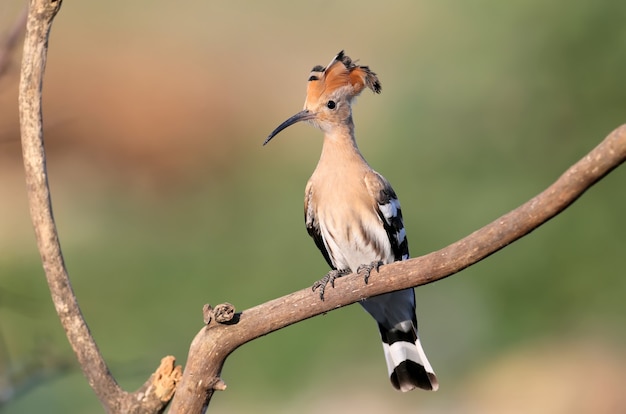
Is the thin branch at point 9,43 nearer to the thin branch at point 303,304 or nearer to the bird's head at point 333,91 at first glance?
the thin branch at point 303,304

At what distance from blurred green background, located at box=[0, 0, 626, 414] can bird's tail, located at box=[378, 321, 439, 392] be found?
50.1 inches

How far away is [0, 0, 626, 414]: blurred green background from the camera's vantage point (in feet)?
12.0

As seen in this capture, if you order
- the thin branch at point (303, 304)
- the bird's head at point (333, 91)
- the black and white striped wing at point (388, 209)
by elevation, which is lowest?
the thin branch at point (303, 304)

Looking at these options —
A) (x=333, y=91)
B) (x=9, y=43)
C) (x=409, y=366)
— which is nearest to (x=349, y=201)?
(x=333, y=91)

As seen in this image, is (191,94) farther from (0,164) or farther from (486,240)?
(486,240)

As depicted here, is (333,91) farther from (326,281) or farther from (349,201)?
(326,281)

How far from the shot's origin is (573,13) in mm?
4891

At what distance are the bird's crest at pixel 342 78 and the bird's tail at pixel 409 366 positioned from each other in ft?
1.95

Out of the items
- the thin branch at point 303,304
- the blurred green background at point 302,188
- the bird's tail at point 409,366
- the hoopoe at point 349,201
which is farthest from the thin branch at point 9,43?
the blurred green background at point 302,188

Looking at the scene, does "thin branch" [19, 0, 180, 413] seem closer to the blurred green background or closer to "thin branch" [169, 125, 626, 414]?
"thin branch" [169, 125, 626, 414]

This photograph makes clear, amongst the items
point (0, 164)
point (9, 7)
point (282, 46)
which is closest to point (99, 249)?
point (0, 164)

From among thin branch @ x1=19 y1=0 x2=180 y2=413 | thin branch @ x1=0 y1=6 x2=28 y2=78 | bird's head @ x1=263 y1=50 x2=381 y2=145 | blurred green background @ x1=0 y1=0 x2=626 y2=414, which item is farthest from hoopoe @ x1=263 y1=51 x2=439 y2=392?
Answer: blurred green background @ x1=0 y1=0 x2=626 y2=414

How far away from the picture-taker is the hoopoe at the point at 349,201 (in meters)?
2.05

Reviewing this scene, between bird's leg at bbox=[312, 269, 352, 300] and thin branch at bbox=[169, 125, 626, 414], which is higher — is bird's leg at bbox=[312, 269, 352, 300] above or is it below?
above
